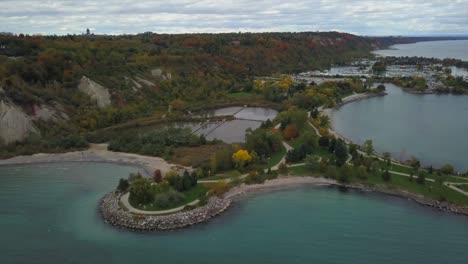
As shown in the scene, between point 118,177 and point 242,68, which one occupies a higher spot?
point 242,68

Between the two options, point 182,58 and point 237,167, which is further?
point 182,58

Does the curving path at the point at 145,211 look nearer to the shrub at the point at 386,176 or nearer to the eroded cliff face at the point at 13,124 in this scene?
the shrub at the point at 386,176

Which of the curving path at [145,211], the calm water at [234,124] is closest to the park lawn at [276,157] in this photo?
the calm water at [234,124]

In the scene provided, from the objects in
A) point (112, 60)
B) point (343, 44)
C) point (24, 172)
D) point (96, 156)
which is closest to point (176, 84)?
point (112, 60)

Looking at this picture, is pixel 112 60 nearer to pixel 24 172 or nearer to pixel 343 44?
pixel 24 172

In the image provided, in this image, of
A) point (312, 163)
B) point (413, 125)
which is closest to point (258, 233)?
point (312, 163)

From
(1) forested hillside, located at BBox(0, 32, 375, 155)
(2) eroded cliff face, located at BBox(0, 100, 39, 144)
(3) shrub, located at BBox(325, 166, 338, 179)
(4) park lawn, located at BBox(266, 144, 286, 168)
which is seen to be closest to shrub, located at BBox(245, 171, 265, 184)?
(4) park lawn, located at BBox(266, 144, 286, 168)
